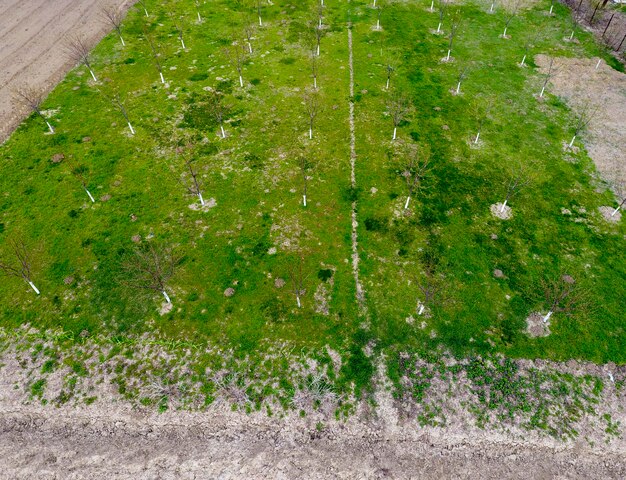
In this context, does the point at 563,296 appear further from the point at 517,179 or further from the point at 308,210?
the point at 308,210

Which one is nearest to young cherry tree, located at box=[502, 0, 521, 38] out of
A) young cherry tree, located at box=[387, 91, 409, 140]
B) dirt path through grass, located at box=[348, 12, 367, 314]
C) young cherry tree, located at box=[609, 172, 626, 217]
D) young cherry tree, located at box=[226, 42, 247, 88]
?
young cherry tree, located at box=[387, 91, 409, 140]

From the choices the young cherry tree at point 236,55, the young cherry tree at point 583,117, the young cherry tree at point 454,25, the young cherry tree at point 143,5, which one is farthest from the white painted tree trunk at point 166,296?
the young cherry tree at point 143,5

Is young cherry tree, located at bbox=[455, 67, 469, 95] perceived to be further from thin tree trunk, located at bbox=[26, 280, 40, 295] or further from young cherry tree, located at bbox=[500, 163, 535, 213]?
thin tree trunk, located at bbox=[26, 280, 40, 295]

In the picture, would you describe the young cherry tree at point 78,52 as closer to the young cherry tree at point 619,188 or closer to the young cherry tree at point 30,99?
the young cherry tree at point 30,99

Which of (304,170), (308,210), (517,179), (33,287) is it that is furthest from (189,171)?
(517,179)

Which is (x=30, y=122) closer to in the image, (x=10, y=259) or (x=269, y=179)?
(x=10, y=259)

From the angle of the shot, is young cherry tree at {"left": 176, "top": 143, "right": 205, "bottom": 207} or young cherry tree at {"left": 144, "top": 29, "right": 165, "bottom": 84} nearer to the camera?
young cherry tree at {"left": 176, "top": 143, "right": 205, "bottom": 207}
